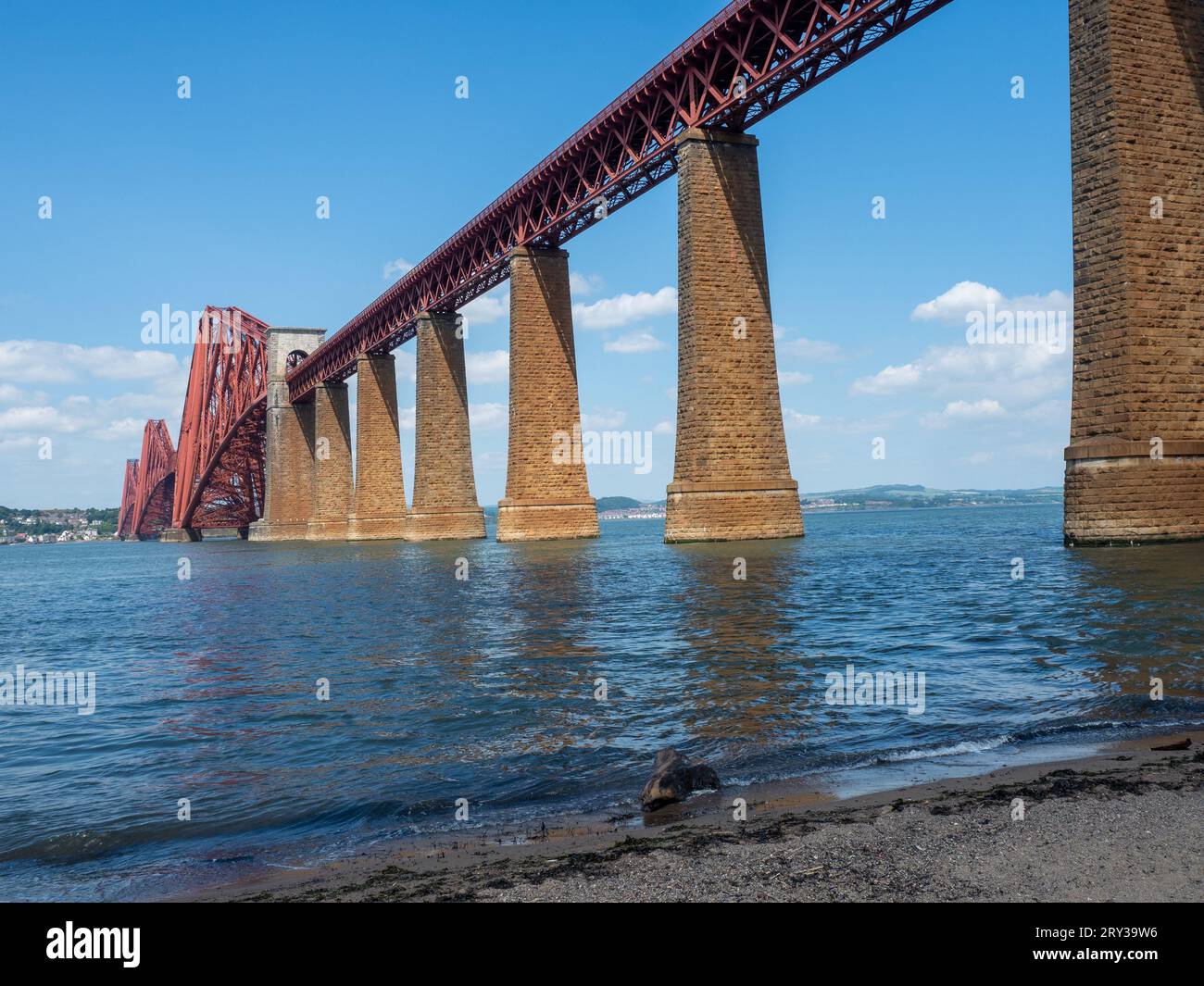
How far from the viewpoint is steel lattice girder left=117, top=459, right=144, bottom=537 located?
155 metres

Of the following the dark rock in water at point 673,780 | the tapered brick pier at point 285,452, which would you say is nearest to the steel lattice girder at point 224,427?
the tapered brick pier at point 285,452

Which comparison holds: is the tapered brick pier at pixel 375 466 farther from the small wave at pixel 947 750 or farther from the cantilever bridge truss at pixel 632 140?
→ the small wave at pixel 947 750

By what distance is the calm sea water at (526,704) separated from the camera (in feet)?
22.0

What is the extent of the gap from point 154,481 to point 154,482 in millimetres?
304

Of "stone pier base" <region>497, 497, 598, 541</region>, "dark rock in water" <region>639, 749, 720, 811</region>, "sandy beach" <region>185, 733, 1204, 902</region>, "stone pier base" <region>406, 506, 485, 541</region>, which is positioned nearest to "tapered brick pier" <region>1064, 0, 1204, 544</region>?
"sandy beach" <region>185, 733, 1204, 902</region>

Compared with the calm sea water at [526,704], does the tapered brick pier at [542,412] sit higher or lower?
higher

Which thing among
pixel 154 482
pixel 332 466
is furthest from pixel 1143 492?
pixel 154 482

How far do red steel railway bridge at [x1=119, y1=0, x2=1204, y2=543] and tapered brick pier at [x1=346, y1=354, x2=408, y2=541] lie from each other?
0.15 m

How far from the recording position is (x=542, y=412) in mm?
45219

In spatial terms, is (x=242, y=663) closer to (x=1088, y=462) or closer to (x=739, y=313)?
(x=1088, y=462)

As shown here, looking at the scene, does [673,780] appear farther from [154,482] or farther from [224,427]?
[154,482]

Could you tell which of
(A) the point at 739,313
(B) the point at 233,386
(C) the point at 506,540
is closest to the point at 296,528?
(B) the point at 233,386

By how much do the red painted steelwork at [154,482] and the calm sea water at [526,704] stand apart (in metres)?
113
